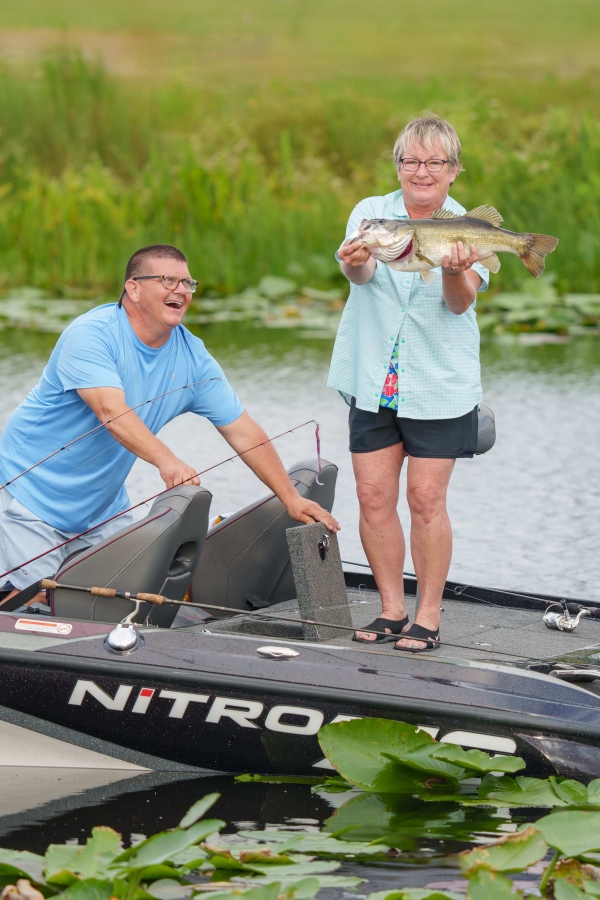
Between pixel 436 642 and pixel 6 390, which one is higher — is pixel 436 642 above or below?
above

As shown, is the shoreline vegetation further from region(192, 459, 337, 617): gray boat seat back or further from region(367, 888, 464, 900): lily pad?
region(367, 888, 464, 900): lily pad

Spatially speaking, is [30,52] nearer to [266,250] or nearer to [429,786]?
[266,250]

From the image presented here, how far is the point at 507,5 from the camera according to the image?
3397cm

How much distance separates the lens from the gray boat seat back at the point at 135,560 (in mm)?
4664

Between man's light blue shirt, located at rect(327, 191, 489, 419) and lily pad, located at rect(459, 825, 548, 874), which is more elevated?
man's light blue shirt, located at rect(327, 191, 489, 419)

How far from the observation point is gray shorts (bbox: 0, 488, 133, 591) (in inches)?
192

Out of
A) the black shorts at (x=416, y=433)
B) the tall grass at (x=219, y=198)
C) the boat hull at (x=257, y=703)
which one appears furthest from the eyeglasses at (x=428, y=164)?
the tall grass at (x=219, y=198)

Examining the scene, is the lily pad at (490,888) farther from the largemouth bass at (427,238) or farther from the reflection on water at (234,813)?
the largemouth bass at (427,238)

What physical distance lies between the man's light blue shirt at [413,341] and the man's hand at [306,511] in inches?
18.1

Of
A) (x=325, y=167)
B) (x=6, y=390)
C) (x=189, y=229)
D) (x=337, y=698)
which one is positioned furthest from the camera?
(x=325, y=167)

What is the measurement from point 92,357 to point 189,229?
472 inches

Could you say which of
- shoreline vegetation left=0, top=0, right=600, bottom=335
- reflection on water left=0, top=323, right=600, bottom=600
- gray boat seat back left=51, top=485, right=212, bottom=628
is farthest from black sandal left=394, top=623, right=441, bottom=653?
shoreline vegetation left=0, top=0, right=600, bottom=335

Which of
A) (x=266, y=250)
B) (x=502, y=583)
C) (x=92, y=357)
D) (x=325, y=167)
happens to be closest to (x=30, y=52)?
(x=325, y=167)

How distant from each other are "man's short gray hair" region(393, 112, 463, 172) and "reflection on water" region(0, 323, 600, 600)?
3.25 m
